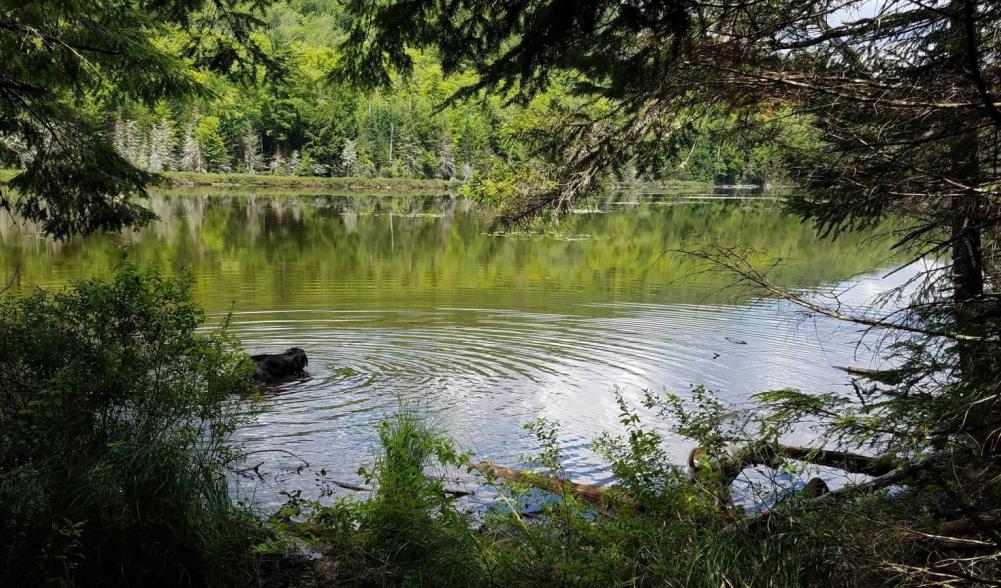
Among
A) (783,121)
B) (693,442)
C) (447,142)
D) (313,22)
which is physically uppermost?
(313,22)

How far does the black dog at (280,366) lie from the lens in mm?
9797

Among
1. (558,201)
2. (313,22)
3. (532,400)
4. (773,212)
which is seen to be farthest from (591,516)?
(313,22)

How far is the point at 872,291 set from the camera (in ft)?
58.7

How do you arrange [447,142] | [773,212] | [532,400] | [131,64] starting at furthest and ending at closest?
[447,142]
[773,212]
[532,400]
[131,64]

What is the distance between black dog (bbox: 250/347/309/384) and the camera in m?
9.80

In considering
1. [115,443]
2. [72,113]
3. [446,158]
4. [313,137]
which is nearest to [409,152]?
[446,158]

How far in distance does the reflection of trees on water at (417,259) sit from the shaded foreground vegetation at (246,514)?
1.21 m

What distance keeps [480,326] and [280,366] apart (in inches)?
193

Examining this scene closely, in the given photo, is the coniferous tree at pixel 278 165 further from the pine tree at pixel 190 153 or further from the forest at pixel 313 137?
the pine tree at pixel 190 153

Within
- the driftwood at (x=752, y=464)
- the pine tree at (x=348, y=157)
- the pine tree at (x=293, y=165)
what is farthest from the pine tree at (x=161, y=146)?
the driftwood at (x=752, y=464)

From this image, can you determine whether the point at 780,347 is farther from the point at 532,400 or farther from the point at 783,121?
the point at 783,121

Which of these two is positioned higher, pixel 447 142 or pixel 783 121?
Answer: pixel 447 142

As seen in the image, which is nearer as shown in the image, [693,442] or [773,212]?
[693,442]

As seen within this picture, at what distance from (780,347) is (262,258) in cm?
1611
